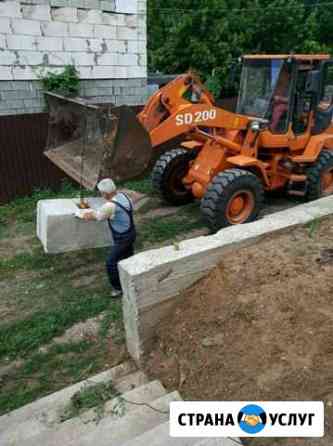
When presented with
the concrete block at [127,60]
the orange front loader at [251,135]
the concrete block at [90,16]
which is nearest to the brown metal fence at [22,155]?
the concrete block at [90,16]

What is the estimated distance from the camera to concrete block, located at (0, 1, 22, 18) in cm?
802

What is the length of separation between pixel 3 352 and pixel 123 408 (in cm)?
179

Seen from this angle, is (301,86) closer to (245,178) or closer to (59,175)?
(245,178)

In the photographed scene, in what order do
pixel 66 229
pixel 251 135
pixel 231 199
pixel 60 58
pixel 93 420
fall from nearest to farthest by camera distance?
pixel 93 420 < pixel 66 229 < pixel 231 199 < pixel 251 135 < pixel 60 58

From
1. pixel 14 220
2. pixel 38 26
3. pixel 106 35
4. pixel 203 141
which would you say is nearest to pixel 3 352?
pixel 14 220

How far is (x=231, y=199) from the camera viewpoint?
20.3 ft

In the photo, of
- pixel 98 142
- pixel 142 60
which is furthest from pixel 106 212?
pixel 142 60

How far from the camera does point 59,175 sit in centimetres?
905

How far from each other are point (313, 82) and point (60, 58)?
5301 millimetres

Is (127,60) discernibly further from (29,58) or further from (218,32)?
(218,32)

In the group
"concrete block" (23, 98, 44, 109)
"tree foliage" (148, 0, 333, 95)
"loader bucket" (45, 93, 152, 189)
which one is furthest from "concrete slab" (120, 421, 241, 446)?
"tree foliage" (148, 0, 333, 95)

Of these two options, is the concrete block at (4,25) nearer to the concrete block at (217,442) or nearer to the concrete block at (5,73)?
the concrete block at (5,73)

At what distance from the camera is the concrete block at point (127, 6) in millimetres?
9430

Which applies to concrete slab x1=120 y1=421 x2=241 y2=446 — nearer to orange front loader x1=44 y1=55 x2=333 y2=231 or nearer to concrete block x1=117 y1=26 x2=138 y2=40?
orange front loader x1=44 y1=55 x2=333 y2=231
